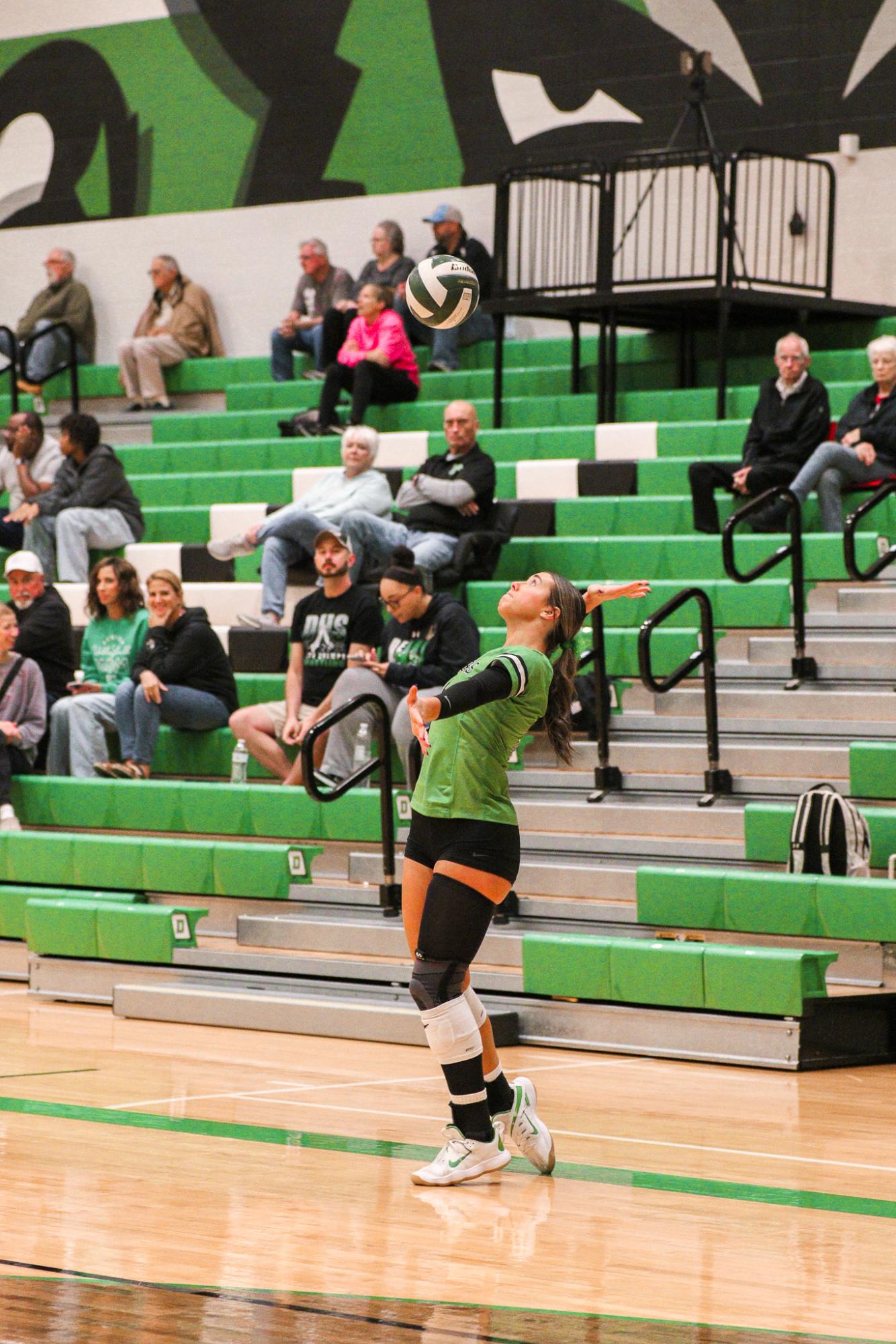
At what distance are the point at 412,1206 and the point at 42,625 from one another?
17.3ft

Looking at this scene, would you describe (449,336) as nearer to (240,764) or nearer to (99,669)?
(99,669)

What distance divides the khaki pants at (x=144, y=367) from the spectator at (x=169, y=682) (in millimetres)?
4703

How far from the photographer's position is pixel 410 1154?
15.7 feet

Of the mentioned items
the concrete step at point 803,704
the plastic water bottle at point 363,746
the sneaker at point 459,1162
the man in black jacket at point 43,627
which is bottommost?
the sneaker at point 459,1162

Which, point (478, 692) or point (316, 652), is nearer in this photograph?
point (478, 692)

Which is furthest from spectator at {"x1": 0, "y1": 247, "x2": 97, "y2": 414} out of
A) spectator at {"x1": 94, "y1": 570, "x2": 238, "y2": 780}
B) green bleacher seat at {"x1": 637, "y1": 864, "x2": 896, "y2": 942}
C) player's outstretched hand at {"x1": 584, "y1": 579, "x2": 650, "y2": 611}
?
player's outstretched hand at {"x1": 584, "y1": 579, "x2": 650, "y2": 611}

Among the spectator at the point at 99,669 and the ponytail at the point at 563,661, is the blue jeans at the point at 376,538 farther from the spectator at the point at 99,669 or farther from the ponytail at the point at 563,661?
the ponytail at the point at 563,661

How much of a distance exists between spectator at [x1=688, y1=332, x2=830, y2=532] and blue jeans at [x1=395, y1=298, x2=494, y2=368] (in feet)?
9.72

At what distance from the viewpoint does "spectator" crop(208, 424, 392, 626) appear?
30.5ft

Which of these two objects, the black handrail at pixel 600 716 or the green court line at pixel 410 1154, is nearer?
the green court line at pixel 410 1154

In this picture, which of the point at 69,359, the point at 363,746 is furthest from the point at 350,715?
the point at 69,359

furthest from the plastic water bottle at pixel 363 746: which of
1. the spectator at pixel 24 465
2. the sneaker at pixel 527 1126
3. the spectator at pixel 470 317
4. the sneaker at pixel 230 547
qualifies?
the spectator at pixel 470 317

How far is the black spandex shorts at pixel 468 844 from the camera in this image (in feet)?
14.6

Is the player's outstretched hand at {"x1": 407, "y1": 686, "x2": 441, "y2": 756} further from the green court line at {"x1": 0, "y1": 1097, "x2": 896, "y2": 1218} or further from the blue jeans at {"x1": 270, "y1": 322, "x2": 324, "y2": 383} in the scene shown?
the blue jeans at {"x1": 270, "y1": 322, "x2": 324, "y2": 383}
